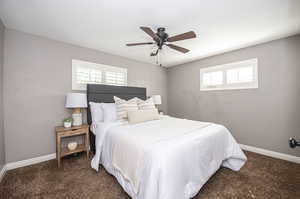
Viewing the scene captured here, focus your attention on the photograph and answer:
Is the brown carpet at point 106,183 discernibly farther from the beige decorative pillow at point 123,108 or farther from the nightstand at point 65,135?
the beige decorative pillow at point 123,108

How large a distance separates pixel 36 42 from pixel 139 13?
2089 mm

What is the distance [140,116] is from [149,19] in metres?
1.62

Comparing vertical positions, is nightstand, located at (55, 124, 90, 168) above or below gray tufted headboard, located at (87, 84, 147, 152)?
below

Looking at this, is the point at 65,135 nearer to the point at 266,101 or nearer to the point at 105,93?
the point at 105,93

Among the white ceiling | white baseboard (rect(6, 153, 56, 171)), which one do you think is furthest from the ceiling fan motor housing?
white baseboard (rect(6, 153, 56, 171))

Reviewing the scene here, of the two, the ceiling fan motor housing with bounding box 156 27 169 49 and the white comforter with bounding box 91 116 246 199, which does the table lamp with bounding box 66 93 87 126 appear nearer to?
the white comforter with bounding box 91 116 246 199

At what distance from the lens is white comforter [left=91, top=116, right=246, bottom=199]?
1.16 meters

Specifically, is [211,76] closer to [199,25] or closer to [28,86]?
[199,25]

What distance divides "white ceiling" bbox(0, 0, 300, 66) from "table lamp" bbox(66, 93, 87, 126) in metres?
1.16

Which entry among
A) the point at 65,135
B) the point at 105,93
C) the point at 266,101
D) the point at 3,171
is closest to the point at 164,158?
the point at 65,135

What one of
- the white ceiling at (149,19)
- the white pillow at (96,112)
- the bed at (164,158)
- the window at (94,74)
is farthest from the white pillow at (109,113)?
the white ceiling at (149,19)

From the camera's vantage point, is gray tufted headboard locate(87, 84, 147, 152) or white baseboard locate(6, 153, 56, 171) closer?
white baseboard locate(6, 153, 56, 171)

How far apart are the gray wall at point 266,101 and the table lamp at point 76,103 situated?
3187mm

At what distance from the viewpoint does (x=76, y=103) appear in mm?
2373
